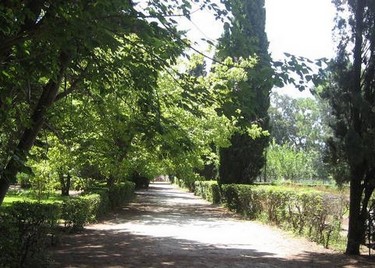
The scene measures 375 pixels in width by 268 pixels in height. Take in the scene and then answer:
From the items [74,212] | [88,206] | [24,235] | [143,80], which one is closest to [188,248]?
[74,212]

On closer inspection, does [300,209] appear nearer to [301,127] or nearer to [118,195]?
[118,195]

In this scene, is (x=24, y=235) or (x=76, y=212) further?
(x=76, y=212)

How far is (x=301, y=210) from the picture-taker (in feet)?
Answer: 45.6

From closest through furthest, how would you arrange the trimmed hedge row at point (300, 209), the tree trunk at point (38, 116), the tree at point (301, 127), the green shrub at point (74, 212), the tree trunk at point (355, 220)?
the tree trunk at point (38, 116), the tree trunk at point (355, 220), the trimmed hedge row at point (300, 209), the green shrub at point (74, 212), the tree at point (301, 127)

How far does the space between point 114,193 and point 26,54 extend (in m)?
17.6

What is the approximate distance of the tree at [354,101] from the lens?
408 inches

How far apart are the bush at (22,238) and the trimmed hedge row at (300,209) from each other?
25.4 feet

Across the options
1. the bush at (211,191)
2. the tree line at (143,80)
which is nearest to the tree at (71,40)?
the tree line at (143,80)

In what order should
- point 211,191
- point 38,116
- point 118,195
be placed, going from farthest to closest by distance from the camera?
point 211,191, point 118,195, point 38,116

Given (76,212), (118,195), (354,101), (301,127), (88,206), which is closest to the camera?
(354,101)

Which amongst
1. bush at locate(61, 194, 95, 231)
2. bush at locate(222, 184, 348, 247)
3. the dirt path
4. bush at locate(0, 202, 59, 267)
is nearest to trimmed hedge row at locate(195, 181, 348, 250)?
bush at locate(222, 184, 348, 247)

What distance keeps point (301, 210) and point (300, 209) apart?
0.07 m

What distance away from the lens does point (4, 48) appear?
173 inches

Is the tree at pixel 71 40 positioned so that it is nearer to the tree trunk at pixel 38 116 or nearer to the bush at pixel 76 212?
the tree trunk at pixel 38 116
